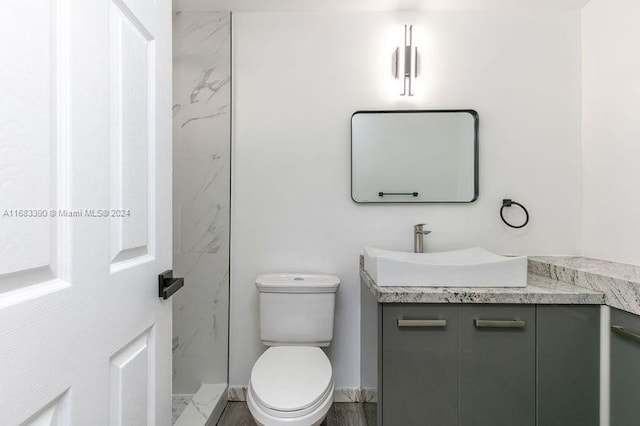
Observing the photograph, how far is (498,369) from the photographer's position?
4.45ft

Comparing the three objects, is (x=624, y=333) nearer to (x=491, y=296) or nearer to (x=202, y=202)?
(x=491, y=296)

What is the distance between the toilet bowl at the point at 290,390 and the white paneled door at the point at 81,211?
502mm

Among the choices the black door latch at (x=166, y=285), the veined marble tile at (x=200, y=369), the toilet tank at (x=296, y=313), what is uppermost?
the black door latch at (x=166, y=285)

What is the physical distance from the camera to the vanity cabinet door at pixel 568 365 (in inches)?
53.6

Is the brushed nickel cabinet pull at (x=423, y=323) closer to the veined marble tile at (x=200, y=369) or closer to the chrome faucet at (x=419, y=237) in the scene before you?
the chrome faucet at (x=419, y=237)

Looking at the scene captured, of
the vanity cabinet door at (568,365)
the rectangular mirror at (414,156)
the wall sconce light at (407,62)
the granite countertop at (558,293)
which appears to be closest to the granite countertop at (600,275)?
the granite countertop at (558,293)

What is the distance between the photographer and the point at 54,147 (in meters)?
0.52

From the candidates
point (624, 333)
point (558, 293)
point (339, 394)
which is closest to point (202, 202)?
point (339, 394)

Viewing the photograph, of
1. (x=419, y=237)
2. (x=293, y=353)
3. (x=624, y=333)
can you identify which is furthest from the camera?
(x=419, y=237)

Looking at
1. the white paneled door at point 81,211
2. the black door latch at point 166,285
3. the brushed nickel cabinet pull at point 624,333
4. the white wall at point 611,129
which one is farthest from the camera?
the white wall at point 611,129

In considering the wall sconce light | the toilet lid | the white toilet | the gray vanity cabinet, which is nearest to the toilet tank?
the white toilet

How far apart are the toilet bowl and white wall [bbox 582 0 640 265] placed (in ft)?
5.23

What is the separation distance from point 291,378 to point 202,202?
3.60 ft

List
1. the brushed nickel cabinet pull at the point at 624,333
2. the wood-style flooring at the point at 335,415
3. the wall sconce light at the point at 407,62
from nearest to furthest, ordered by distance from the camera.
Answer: the brushed nickel cabinet pull at the point at 624,333 → the wood-style flooring at the point at 335,415 → the wall sconce light at the point at 407,62
